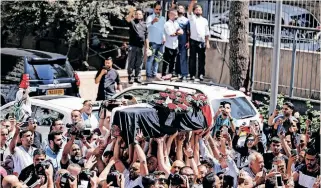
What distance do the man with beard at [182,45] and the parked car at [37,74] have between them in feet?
6.94

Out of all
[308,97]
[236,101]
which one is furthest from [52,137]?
[308,97]

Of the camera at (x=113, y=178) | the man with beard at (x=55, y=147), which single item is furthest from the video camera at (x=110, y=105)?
the camera at (x=113, y=178)

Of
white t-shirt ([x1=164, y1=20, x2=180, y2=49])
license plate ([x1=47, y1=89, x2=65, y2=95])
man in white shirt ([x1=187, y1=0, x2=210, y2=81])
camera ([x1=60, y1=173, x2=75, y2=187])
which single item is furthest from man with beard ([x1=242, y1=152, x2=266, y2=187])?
man in white shirt ([x1=187, y1=0, x2=210, y2=81])

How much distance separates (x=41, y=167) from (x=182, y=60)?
8.22m

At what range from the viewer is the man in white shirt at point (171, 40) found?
15.7 metres

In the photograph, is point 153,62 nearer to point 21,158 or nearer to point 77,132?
point 77,132

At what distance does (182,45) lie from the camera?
16.2m

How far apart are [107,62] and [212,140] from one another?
4679mm

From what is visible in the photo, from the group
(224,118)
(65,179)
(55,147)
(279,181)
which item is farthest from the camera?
(224,118)

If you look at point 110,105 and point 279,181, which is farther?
point 110,105

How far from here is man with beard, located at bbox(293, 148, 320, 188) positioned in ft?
29.1

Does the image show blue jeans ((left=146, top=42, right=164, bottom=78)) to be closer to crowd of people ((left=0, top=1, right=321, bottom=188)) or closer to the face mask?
crowd of people ((left=0, top=1, right=321, bottom=188))

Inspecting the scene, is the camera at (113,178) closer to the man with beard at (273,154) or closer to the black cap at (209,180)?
the black cap at (209,180)

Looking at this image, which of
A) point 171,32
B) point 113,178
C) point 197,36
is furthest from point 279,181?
point 197,36
